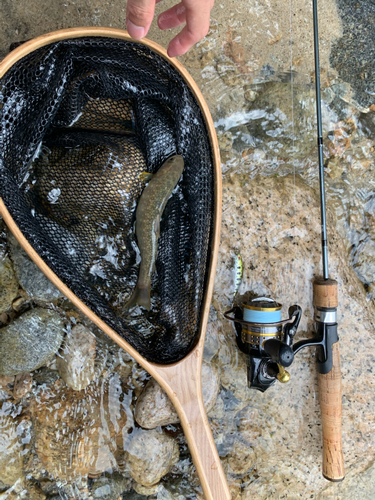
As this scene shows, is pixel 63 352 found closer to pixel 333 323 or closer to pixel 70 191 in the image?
pixel 70 191

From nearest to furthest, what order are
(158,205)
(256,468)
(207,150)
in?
(207,150) → (158,205) → (256,468)

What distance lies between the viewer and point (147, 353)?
7.80 ft

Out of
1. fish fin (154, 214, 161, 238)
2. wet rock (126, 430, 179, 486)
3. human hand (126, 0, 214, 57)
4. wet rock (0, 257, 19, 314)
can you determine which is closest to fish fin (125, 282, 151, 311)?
fish fin (154, 214, 161, 238)

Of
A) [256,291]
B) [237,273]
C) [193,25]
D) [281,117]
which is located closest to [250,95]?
[281,117]

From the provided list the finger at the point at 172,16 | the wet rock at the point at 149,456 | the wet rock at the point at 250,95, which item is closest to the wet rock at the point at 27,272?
the wet rock at the point at 149,456

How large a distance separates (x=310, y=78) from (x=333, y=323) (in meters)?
1.91

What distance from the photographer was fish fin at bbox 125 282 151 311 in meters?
2.56

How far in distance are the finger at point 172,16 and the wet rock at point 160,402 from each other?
228 centimetres

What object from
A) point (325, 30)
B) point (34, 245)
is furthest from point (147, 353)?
point (325, 30)

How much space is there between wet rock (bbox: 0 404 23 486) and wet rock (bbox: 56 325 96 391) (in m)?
0.46

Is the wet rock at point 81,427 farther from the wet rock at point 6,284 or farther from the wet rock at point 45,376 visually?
the wet rock at point 6,284

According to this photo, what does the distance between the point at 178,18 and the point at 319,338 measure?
2234 mm

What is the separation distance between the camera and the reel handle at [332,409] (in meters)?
2.65

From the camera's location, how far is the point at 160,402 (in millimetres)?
2652
